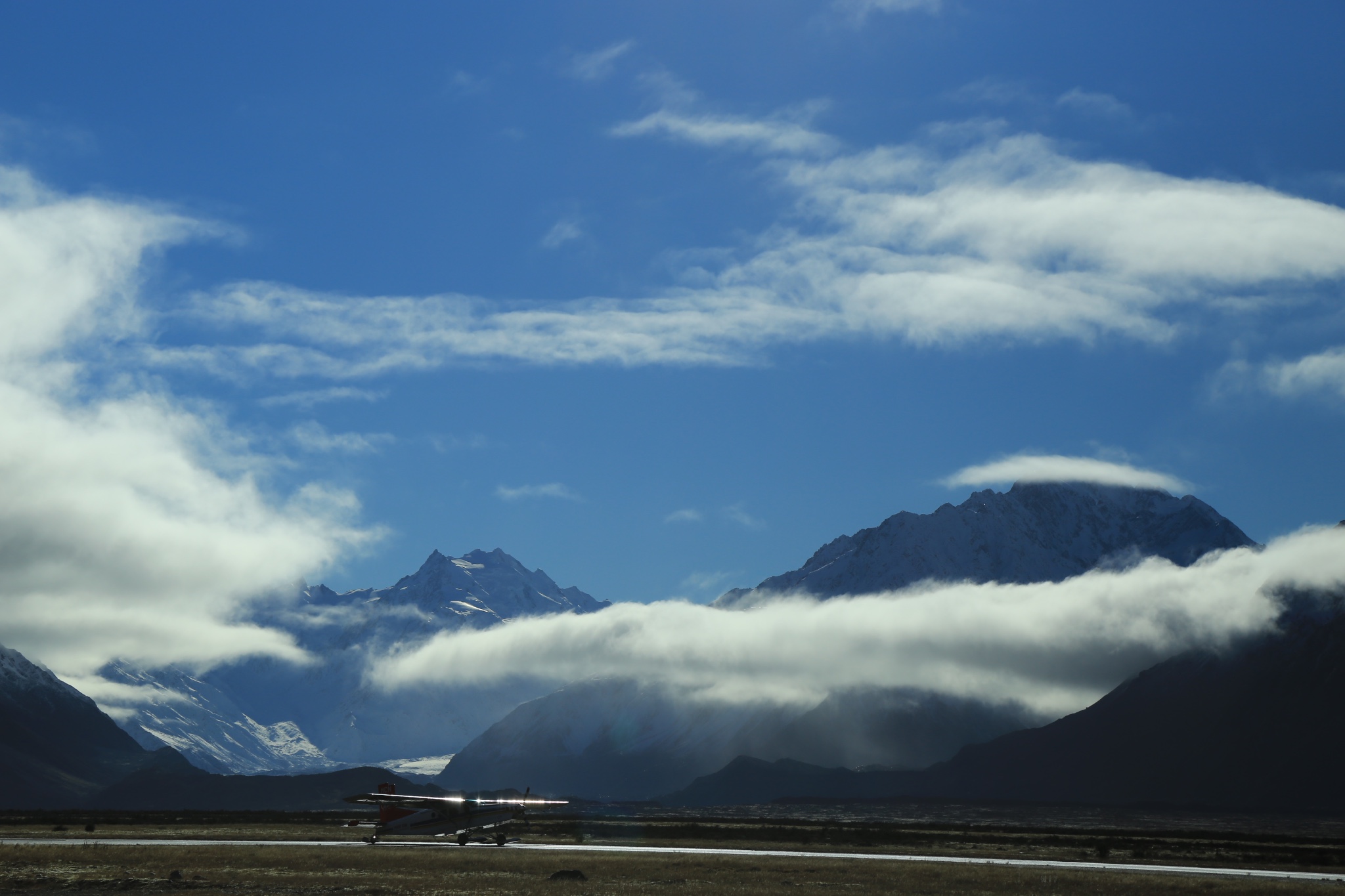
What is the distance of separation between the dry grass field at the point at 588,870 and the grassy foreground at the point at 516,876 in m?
0.14

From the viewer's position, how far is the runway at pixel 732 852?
87.4 meters

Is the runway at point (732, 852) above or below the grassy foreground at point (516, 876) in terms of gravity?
below

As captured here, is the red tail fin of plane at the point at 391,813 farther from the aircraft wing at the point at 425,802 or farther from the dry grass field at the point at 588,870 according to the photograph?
the dry grass field at the point at 588,870

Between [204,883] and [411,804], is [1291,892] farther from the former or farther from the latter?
[411,804]

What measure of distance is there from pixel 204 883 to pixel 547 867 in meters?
23.3

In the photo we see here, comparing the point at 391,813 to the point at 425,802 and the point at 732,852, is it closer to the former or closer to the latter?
the point at 425,802

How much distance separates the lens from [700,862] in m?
88.7

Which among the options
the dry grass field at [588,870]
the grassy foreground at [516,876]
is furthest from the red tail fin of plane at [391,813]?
the grassy foreground at [516,876]

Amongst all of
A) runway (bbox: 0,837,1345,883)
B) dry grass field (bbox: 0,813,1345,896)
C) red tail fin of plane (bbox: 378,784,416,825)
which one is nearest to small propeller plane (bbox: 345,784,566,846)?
red tail fin of plane (bbox: 378,784,416,825)

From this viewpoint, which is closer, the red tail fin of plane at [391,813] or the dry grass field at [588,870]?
the dry grass field at [588,870]

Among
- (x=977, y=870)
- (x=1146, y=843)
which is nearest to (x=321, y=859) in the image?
(x=977, y=870)

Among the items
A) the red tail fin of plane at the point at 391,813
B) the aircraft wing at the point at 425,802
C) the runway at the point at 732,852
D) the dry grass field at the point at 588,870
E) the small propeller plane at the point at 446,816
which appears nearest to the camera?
the dry grass field at the point at 588,870

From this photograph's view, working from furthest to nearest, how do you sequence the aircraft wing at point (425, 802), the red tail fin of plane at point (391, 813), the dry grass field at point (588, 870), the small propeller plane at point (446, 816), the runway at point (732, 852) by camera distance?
the red tail fin of plane at point (391, 813), the aircraft wing at point (425, 802), the small propeller plane at point (446, 816), the runway at point (732, 852), the dry grass field at point (588, 870)

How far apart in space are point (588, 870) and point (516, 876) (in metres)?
6.21
